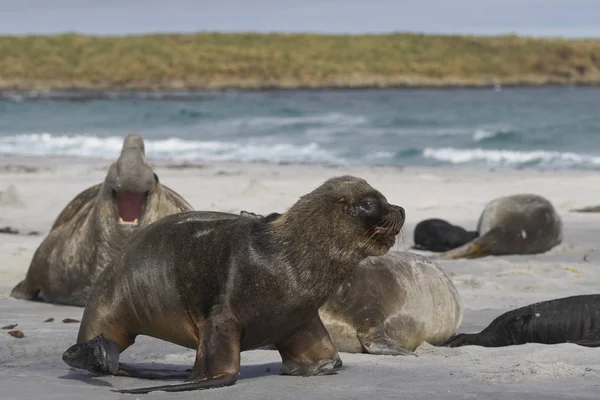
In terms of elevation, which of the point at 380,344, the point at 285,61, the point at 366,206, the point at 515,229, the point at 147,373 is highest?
the point at 285,61

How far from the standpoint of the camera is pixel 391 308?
6359 millimetres

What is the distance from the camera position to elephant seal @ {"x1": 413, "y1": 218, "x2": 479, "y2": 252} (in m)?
11.5

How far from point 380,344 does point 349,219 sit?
1534 mm

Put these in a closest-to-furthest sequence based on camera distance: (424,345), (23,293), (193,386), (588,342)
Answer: (193,386) → (588,342) → (424,345) → (23,293)

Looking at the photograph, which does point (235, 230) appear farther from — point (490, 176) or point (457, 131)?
point (457, 131)

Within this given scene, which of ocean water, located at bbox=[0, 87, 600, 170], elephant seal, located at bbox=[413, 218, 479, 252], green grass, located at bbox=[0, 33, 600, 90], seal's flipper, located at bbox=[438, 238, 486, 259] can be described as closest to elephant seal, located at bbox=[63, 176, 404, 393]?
seal's flipper, located at bbox=[438, 238, 486, 259]

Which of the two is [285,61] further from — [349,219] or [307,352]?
[349,219]

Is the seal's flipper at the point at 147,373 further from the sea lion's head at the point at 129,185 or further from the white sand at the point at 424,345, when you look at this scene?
the sea lion's head at the point at 129,185

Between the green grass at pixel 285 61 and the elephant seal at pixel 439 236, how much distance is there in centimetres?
7087

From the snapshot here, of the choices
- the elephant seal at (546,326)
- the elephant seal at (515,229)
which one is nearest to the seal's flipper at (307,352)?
the elephant seal at (546,326)

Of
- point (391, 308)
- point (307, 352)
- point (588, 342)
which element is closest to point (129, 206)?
point (391, 308)

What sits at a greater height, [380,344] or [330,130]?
[330,130]

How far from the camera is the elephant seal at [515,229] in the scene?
11.0 metres

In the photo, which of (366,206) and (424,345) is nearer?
(366,206)
